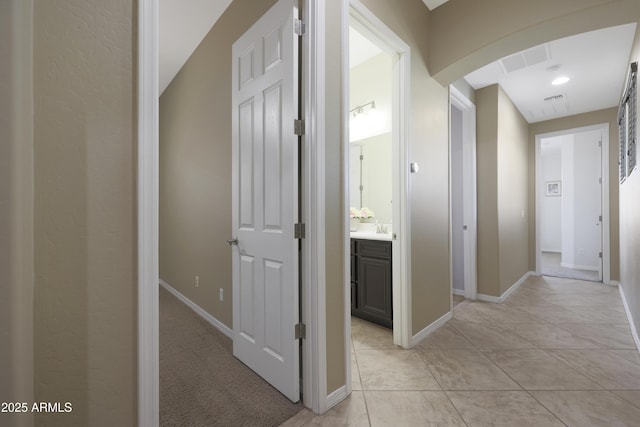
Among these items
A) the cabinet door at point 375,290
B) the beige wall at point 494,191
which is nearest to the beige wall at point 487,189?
the beige wall at point 494,191

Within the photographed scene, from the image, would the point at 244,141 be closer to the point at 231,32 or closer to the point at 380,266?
the point at 231,32

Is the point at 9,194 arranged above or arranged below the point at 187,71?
below

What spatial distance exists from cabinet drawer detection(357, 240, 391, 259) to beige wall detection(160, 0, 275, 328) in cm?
125

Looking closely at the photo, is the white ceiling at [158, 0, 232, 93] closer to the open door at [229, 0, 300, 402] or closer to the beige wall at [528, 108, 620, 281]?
the open door at [229, 0, 300, 402]

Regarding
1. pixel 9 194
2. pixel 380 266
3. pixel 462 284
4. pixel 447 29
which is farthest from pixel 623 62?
pixel 9 194

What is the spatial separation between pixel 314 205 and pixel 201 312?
7.14 ft

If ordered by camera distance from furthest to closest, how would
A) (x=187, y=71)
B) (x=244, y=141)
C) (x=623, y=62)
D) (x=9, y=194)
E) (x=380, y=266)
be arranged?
(x=187, y=71) → (x=623, y=62) → (x=380, y=266) → (x=244, y=141) → (x=9, y=194)

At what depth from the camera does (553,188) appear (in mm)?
A: 7602

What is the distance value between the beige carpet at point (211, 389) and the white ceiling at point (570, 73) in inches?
147

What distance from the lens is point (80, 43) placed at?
2.65 ft

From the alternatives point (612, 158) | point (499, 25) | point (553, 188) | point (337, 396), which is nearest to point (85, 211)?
point (337, 396)

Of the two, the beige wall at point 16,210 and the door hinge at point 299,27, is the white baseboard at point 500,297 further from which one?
the beige wall at point 16,210

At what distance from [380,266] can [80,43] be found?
2.38 m

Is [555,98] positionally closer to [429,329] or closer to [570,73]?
[570,73]
